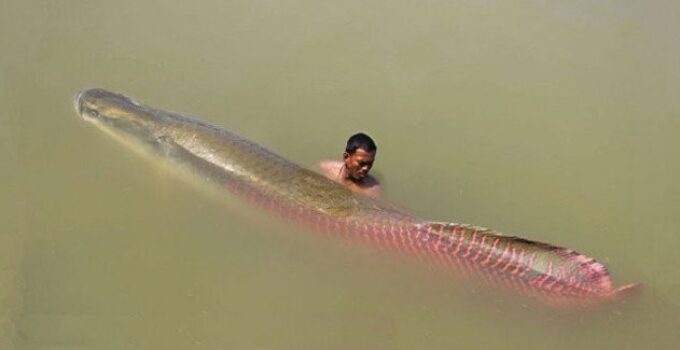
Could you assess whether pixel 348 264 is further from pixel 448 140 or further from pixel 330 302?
pixel 448 140

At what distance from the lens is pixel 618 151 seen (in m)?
3.62

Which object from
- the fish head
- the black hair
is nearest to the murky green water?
the fish head

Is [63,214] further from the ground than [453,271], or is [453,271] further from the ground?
[453,271]

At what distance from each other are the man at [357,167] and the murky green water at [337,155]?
0.60 feet

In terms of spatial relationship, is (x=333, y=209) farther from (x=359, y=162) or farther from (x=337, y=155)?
(x=337, y=155)

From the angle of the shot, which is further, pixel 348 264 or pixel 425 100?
pixel 425 100

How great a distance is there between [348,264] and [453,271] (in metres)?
0.40

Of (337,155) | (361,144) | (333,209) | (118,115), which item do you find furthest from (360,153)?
(118,115)

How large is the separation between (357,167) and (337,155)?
1.69 feet

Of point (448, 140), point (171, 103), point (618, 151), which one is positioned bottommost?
point (171, 103)

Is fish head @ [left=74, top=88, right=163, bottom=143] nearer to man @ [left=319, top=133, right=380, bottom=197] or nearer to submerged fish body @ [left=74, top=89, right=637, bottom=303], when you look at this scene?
submerged fish body @ [left=74, top=89, right=637, bottom=303]

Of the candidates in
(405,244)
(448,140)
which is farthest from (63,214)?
(448,140)

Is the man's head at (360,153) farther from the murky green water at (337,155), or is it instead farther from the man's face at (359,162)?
the murky green water at (337,155)

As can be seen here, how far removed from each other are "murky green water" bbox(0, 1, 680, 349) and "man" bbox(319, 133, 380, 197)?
0.18 m
